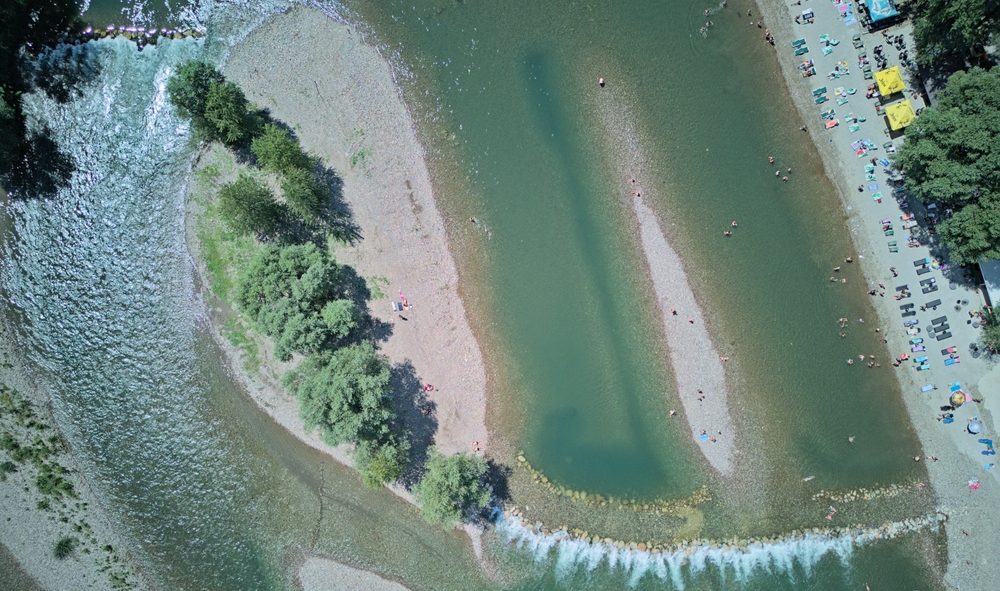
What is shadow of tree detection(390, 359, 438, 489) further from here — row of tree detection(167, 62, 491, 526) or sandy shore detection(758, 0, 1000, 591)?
sandy shore detection(758, 0, 1000, 591)

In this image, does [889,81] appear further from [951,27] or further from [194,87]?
[194,87]

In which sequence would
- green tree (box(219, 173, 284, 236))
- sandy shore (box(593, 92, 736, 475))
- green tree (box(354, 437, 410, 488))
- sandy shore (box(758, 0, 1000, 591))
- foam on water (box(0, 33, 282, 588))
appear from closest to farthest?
green tree (box(354, 437, 410, 488))
green tree (box(219, 173, 284, 236))
sandy shore (box(758, 0, 1000, 591))
sandy shore (box(593, 92, 736, 475))
foam on water (box(0, 33, 282, 588))

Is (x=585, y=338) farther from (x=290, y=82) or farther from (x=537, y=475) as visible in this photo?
(x=290, y=82)

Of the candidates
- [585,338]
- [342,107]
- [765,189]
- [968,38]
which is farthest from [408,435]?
[968,38]

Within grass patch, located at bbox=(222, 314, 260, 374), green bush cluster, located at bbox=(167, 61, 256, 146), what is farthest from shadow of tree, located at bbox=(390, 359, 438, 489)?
green bush cluster, located at bbox=(167, 61, 256, 146)

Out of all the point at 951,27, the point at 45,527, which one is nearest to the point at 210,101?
the point at 45,527
